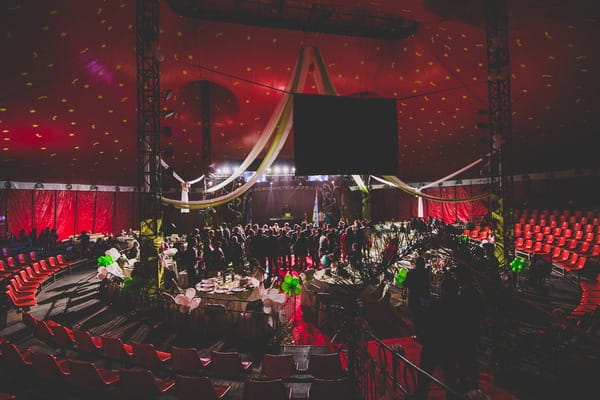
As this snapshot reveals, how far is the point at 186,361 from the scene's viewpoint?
4043 millimetres

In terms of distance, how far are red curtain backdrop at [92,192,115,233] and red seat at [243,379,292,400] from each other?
16.4 metres

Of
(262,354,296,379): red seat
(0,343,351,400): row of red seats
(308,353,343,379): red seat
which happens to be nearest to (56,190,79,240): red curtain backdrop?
(0,343,351,400): row of red seats

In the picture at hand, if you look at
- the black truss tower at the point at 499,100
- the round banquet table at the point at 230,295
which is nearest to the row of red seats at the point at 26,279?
the round banquet table at the point at 230,295

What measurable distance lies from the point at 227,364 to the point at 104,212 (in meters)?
15.8

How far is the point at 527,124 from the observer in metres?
11.0

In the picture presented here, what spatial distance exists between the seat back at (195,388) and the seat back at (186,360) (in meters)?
0.66

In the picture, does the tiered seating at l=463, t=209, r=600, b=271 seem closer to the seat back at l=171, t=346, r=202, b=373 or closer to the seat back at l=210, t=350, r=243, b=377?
the seat back at l=210, t=350, r=243, b=377

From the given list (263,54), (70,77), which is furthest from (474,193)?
(70,77)

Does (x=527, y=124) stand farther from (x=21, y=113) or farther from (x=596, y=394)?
(x=21, y=113)

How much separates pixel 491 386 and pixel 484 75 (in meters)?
8.49

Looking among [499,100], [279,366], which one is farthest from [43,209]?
[499,100]

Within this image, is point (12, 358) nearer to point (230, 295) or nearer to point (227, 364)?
point (227, 364)

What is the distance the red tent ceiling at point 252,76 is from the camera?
6652 millimetres

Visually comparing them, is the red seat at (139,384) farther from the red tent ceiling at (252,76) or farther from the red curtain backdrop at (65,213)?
the red curtain backdrop at (65,213)
